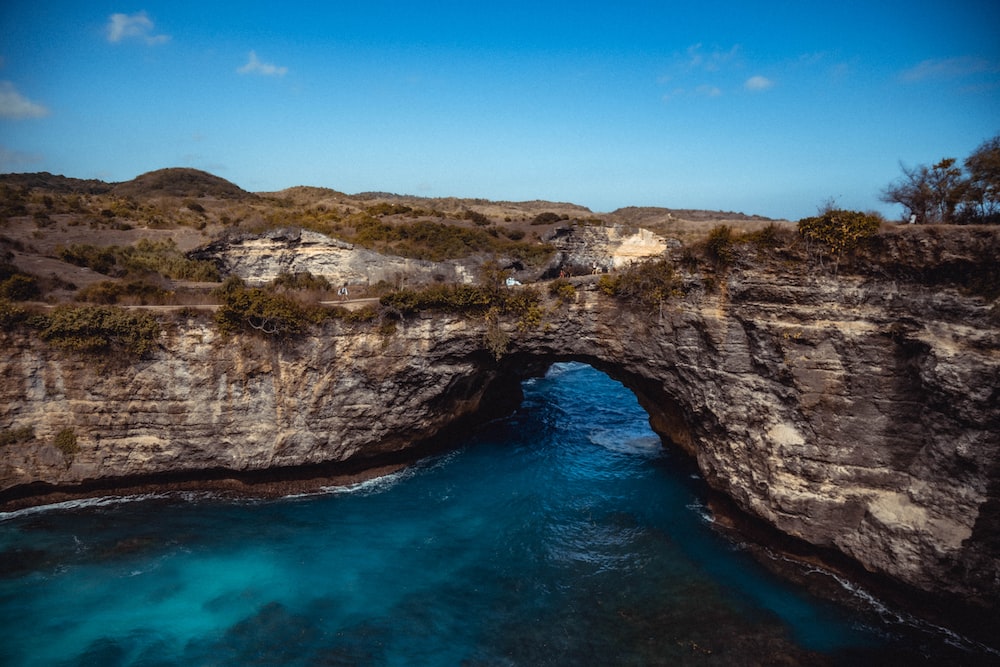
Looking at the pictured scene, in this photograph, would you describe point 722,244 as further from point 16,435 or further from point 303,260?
point 16,435

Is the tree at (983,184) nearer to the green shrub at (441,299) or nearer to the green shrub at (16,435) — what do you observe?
the green shrub at (441,299)

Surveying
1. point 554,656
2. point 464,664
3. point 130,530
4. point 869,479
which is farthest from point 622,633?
point 130,530

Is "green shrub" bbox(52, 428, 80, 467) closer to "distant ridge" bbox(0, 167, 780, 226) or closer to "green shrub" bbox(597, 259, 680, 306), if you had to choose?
"green shrub" bbox(597, 259, 680, 306)

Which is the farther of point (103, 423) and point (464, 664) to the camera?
point (103, 423)

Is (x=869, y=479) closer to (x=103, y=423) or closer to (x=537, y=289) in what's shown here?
(x=537, y=289)

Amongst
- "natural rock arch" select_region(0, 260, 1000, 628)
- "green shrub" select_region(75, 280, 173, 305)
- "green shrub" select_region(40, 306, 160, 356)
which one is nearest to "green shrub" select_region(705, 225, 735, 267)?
"natural rock arch" select_region(0, 260, 1000, 628)

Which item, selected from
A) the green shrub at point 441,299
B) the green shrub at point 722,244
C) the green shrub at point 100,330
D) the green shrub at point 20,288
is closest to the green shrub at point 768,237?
the green shrub at point 722,244
